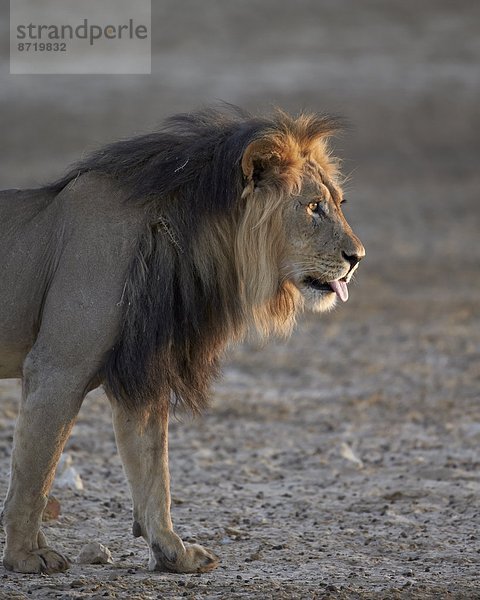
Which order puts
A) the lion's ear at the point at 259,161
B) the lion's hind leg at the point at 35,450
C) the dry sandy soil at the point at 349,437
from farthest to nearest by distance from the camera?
the dry sandy soil at the point at 349,437 < the lion's ear at the point at 259,161 < the lion's hind leg at the point at 35,450

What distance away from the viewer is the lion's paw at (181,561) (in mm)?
4945

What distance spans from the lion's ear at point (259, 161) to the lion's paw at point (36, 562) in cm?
152

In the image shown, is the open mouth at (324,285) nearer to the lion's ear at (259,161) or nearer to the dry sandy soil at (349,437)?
the lion's ear at (259,161)

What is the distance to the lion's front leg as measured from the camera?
4953mm

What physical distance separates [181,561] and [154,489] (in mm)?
283

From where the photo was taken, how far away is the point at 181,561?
195 inches

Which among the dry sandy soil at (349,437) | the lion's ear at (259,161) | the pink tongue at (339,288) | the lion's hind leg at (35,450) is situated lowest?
the dry sandy soil at (349,437)

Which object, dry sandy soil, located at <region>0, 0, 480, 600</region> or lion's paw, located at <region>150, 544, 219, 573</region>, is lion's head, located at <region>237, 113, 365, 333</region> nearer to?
Result: lion's paw, located at <region>150, 544, 219, 573</region>

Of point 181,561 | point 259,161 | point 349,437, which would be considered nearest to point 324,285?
point 259,161

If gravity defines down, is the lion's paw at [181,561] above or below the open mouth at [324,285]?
below

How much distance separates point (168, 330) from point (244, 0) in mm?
27654

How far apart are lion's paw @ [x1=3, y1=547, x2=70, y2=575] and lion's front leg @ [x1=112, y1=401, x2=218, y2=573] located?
0.35 m

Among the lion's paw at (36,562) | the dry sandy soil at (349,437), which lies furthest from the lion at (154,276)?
the dry sandy soil at (349,437)

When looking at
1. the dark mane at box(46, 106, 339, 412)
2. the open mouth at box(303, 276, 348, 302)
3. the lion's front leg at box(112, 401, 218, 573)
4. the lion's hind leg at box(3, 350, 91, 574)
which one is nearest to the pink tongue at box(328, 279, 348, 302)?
the open mouth at box(303, 276, 348, 302)
